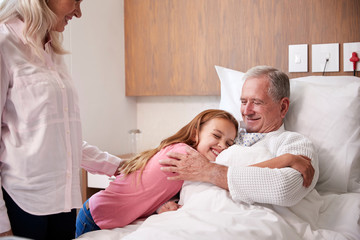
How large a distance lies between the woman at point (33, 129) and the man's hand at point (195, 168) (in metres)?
0.34

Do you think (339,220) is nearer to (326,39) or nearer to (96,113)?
(326,39)

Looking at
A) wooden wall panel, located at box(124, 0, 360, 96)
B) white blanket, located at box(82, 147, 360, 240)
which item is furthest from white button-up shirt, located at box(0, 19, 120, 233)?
wooden wall panel, located at box(124, 0, 360, 96)

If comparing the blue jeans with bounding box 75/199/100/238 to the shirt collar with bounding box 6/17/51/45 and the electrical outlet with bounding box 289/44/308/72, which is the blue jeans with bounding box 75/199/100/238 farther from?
the electrical outlet with bounding box 289/44/308/72

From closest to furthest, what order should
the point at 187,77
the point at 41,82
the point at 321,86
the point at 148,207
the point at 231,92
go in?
the point at 41,82
the point at 148,207
the point at 321,86
the point at 231,92
the point at 187,77

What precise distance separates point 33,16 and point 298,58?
151 cm

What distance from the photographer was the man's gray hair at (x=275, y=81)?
5.45 ft

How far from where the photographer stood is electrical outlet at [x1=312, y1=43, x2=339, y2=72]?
6.95 feet

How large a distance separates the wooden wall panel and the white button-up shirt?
136 centimetres

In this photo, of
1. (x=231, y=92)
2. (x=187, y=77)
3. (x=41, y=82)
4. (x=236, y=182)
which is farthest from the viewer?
(x=187, y=77)

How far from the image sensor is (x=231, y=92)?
2047mm

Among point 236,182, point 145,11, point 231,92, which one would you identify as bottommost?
point 236,182

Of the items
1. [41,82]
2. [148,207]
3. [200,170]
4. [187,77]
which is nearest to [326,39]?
[187,77]

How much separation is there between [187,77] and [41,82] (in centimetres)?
143

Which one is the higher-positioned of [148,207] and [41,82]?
[41,82]
